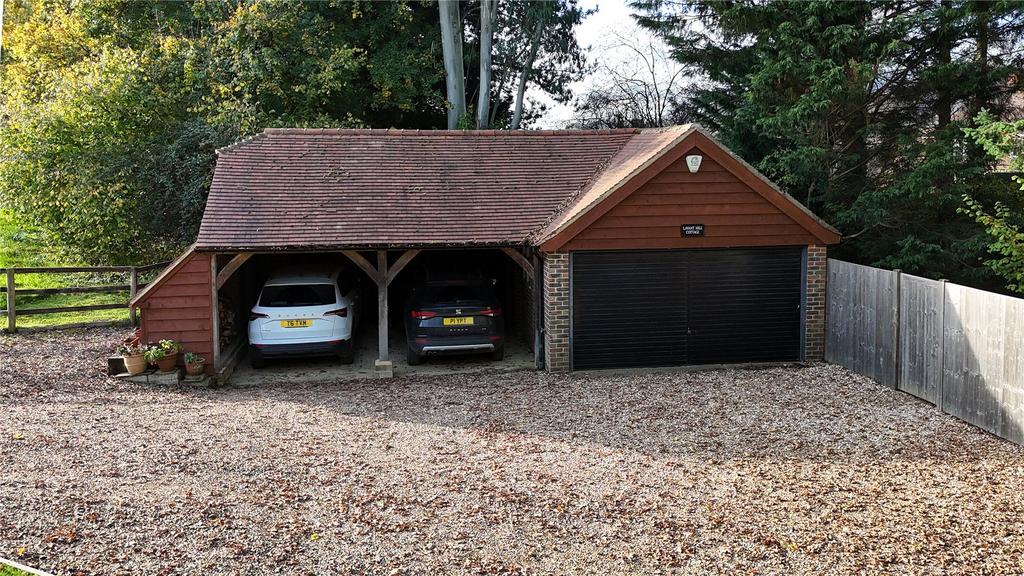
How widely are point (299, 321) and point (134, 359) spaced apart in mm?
2398

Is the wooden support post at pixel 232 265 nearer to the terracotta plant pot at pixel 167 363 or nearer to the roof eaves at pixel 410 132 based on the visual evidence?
the terracotta plant pot at pixel 167 363

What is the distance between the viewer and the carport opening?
1368 cm

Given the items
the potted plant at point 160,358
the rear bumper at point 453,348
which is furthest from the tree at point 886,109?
the potted plant at point 160,358

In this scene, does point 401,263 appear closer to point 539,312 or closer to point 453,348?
point 453,348

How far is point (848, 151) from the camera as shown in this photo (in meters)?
16.3

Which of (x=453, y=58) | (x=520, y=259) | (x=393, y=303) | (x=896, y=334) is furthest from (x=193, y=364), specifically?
(x=453, y=58)

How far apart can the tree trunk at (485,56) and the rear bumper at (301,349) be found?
557 inches

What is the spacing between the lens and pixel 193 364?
12305 millimetres

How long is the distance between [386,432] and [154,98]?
51.8ft

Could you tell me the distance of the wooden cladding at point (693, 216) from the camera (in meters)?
12.7

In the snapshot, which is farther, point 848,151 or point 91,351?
point 848,151

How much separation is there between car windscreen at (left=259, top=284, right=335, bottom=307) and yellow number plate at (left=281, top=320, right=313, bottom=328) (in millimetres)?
290

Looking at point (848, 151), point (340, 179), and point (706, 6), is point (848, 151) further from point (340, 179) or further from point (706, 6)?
point (340, 179)

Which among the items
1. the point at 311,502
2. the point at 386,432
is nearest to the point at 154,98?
the point at 386,432
